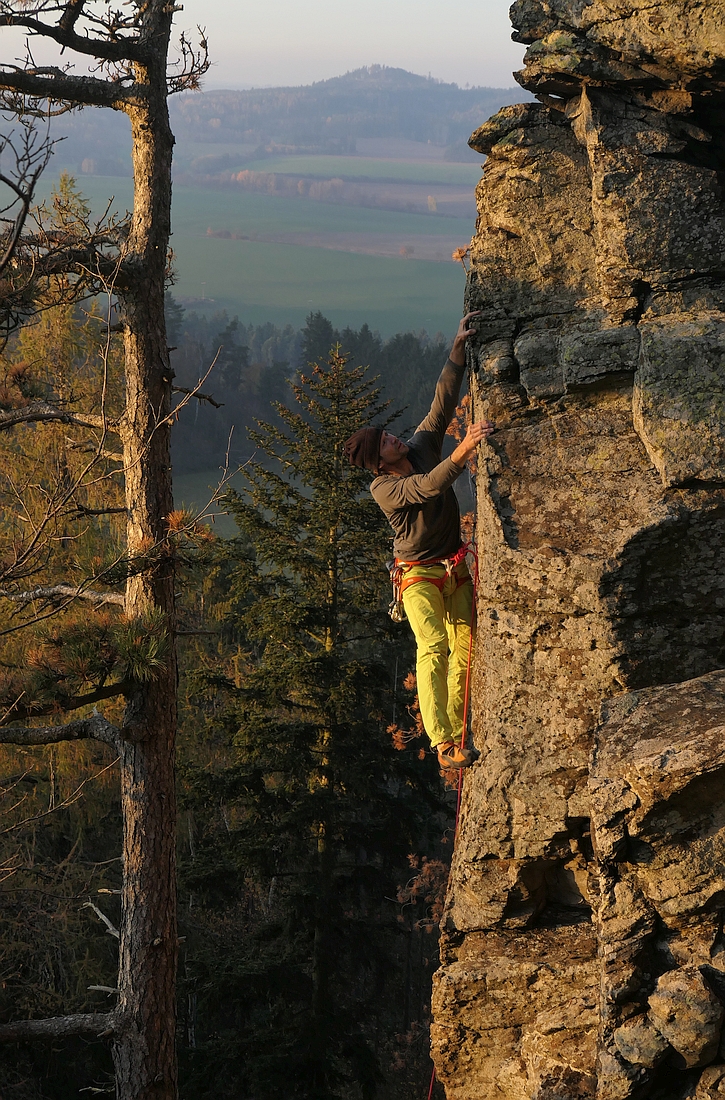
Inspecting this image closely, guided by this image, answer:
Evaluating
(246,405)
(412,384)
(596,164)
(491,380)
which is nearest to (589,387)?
(491,380)

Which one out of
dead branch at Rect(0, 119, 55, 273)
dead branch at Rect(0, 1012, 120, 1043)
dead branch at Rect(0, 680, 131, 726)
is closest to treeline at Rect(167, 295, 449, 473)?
dead branch at Rect(0, 680, 131, 726)

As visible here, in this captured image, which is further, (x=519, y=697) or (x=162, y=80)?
(x=162, y=80)

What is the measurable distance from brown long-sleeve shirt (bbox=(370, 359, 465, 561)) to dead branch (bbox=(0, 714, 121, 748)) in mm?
3039

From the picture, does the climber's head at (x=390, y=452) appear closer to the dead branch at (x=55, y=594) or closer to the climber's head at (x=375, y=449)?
the climber's head at (x=375, y=449)

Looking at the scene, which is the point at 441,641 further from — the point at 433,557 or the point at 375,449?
the point at 375,449

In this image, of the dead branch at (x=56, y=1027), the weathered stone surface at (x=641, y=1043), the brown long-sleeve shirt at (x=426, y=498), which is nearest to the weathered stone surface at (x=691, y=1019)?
the weathered stone surface at (x=641, y=1043)

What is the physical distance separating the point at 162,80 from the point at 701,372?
17.4 ft

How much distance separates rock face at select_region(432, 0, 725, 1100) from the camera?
5242 mm

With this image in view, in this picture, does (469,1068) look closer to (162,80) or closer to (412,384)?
(162,80)

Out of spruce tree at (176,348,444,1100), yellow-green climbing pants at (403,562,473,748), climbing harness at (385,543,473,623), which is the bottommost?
spruce tree at (176,348,444,1100)

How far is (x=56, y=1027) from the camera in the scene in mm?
7398

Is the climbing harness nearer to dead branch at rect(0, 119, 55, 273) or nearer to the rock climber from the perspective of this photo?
the rock climber

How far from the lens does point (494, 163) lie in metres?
6.23

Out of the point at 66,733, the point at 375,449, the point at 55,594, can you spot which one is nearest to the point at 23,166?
the point at 375,449
